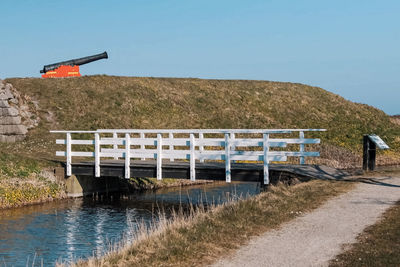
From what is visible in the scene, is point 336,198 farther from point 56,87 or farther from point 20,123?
point 56,87

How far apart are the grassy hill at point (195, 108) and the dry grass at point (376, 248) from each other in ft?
83.0

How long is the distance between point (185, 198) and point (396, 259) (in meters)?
16.2

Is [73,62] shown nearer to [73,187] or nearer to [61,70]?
[61,70]

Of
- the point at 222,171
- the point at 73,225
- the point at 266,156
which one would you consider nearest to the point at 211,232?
the point at 73,225

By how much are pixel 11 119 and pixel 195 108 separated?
2047 centimetres

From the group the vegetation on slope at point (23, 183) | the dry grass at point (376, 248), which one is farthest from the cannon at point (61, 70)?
the dry grass at point (376, 248)

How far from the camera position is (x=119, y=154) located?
24641 mm

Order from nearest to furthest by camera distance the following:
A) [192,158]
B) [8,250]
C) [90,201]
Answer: [8,250], [192,158], [90,201]

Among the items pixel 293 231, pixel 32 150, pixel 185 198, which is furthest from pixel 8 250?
pixel 32 150

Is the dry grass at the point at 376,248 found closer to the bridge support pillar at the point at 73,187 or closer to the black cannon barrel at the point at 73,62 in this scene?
the bridge support pillar at the point at 73,187

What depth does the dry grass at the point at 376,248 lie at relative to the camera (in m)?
8.90

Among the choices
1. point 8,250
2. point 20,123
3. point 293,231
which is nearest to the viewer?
point 293,231

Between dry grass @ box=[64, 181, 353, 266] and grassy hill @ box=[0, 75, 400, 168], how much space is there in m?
21.6

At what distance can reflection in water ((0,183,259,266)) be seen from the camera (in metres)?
13.9
